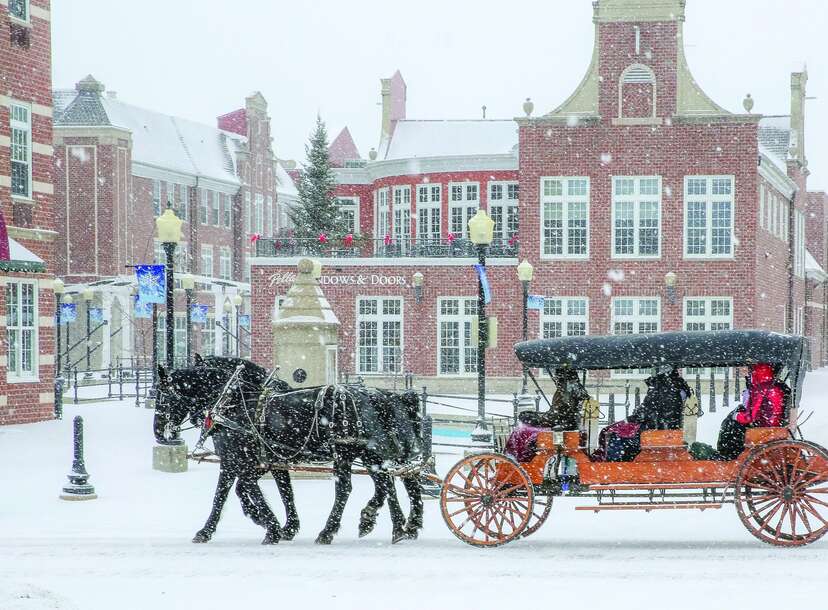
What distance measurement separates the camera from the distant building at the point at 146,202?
50656 millimetres

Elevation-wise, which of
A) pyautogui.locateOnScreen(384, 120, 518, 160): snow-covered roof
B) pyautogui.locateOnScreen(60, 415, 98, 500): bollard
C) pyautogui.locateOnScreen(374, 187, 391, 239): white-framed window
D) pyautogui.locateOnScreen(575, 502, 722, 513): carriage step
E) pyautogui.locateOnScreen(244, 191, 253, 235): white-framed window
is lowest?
pyautogui.locateOnScreen(60, 415, 98, 500): bollard

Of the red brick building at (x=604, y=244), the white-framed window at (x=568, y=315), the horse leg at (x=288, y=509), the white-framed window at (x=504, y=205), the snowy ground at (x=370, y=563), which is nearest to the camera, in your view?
the snowy ground at (x=370, y=563)

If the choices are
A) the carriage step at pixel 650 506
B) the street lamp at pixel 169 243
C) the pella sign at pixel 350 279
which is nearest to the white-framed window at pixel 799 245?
the pella sign at pixel 350 279

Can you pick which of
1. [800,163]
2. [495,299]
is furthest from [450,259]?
[800,163]

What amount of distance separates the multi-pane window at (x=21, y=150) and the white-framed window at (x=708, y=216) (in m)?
19.1

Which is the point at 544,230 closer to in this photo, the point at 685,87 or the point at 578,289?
the point at 578,289

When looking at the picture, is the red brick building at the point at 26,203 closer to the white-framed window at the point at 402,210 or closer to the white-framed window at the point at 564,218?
the white-framed window at the point at 564,218

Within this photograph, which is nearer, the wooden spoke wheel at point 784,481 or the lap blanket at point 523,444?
the wooden spoke wheel at point 784,481

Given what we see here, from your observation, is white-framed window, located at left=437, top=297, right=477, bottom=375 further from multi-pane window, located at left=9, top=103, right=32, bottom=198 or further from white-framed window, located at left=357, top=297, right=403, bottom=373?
multi-pane window, located at left=9, top=103, right=32, bottom=198

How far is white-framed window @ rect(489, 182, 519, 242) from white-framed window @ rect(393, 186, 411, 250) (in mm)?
3020

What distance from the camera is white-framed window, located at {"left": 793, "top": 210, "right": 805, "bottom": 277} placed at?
147 feet

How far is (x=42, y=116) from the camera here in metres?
24.3

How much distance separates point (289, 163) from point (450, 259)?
50.6 meters

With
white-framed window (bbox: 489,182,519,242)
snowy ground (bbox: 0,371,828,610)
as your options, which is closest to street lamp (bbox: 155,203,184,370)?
snowy ground (bbox: 0,371,828,610)
